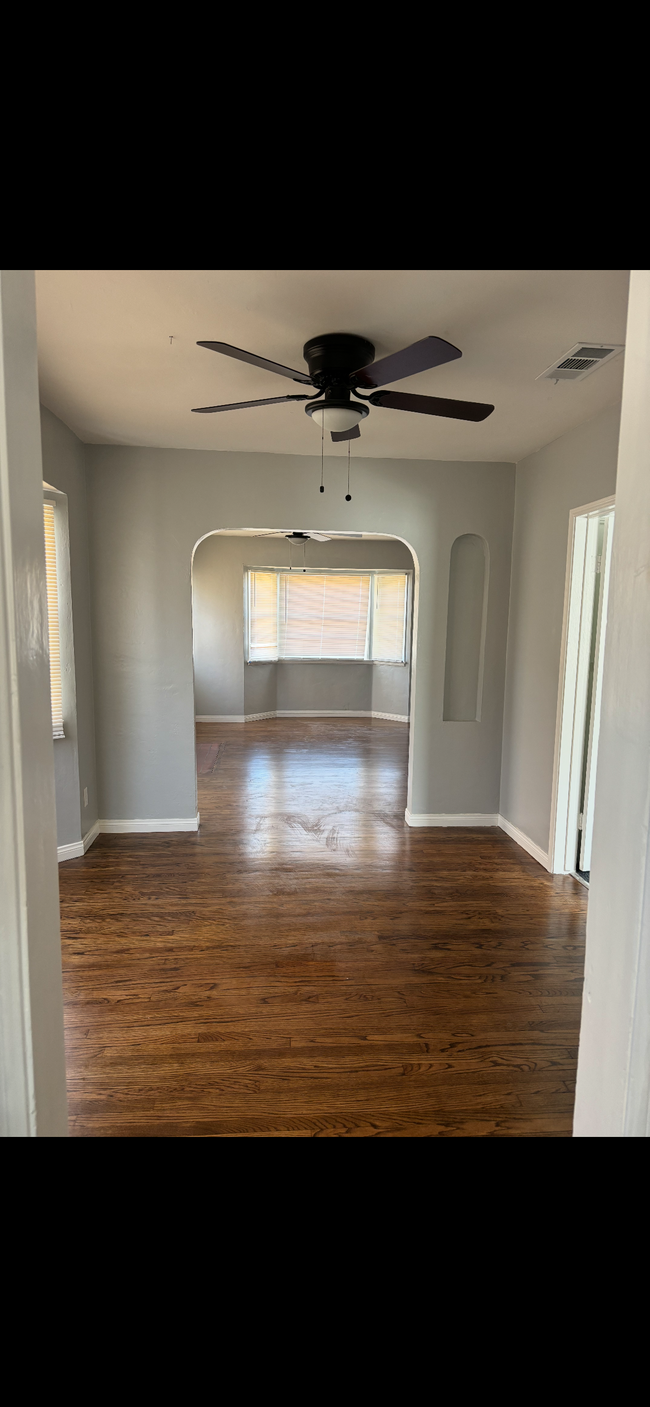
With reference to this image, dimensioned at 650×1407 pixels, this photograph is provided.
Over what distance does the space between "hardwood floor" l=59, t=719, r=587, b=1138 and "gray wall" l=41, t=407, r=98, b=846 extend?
1.02 ft

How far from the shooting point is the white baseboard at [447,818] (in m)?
4.70

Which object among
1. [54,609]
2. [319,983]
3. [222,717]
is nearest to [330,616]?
[222,717]

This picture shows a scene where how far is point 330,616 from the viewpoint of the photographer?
9148 millimetres

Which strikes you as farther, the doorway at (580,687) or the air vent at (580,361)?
the doorway at (580,687)

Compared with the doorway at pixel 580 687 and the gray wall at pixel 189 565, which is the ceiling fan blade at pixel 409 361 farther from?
the gray wall at pixel 189 565

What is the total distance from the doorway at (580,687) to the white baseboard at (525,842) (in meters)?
0.11

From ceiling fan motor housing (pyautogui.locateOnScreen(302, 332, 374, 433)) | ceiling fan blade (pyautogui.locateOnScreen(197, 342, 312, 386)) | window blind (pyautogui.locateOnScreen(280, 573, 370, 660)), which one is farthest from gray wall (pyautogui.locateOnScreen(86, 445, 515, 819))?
window blind (pyautogui.locateOnScreen(280, 573, 370, 660))

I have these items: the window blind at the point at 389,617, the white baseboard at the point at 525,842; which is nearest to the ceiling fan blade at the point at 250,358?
the white baseboard at the point at 525,842

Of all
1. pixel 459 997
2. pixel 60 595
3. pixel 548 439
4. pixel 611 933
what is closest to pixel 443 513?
pixel 548 439

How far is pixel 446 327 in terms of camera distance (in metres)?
2.31

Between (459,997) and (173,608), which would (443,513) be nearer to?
(173,608)

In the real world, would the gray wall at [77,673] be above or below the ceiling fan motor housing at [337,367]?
below

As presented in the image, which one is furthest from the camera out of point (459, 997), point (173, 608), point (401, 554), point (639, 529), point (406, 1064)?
point (401, 554)
